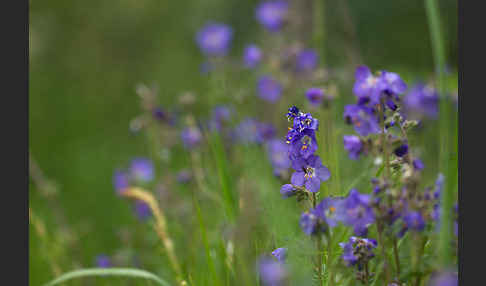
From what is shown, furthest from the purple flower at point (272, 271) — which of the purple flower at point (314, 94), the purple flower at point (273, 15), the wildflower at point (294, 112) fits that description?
the purple flower at point (273, 15)

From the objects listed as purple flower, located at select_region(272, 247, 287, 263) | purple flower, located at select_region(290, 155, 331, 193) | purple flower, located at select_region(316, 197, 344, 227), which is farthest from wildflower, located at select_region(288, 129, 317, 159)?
purple flower, located at select_region(272, 247, 287, 263)

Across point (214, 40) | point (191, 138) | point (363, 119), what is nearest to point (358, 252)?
point (363, 119)

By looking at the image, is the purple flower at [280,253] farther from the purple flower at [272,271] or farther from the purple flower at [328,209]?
the purple flower at [328,209]

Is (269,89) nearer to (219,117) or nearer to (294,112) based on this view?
(219,117)

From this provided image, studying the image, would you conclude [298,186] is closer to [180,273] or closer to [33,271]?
[180,273]

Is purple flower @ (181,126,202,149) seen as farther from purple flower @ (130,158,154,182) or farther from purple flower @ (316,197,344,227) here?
purple flower @ (316,197,344,227)
